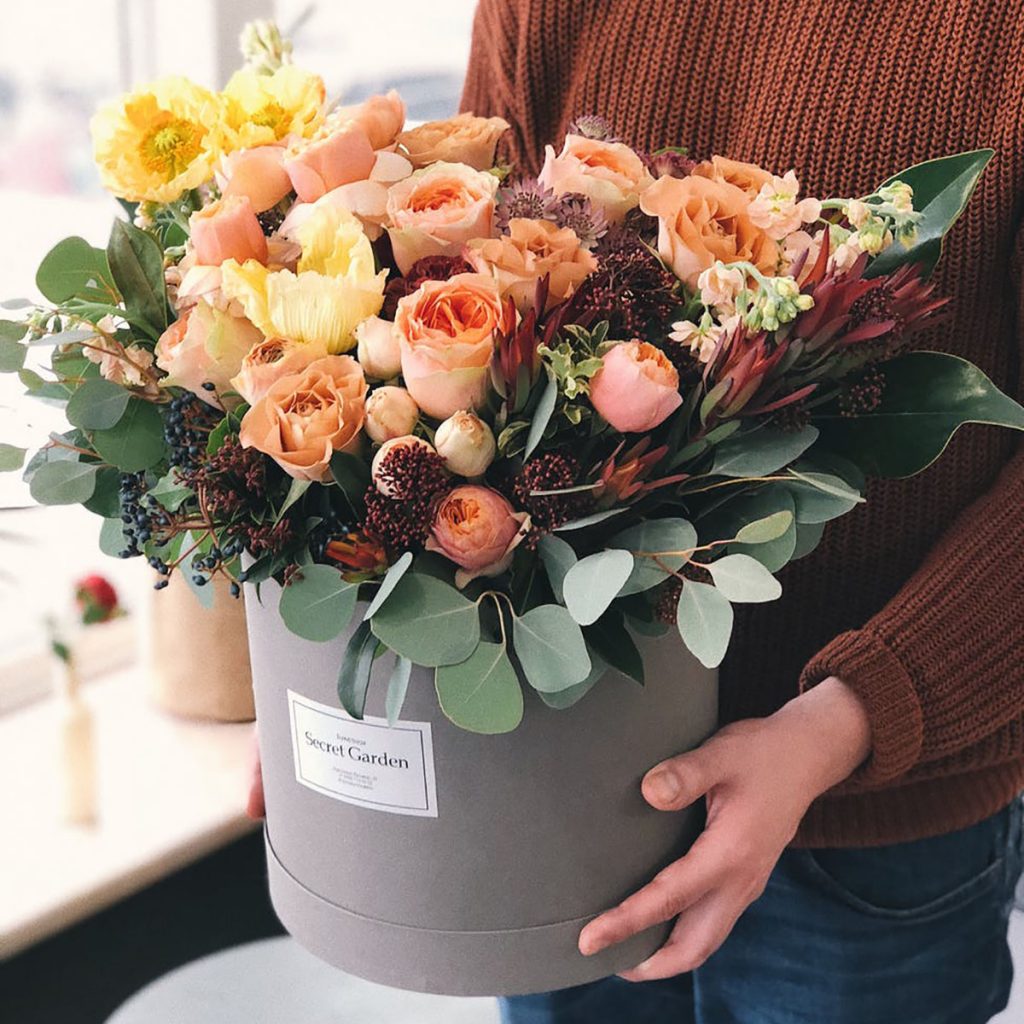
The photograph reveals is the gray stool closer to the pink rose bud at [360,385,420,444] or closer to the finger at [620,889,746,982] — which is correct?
the finger at [620,889,746,982]

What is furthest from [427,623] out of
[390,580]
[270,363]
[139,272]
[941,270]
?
[941,270]

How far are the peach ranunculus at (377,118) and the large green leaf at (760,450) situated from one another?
9.4 inches

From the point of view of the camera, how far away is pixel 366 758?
641mm

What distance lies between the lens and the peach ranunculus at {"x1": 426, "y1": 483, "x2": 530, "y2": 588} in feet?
1.80

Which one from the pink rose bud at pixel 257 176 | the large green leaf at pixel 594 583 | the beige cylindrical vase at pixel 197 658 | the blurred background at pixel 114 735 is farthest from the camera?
the beige cylindrical vase at pixel 197 658

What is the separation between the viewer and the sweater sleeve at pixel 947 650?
0.78 meters

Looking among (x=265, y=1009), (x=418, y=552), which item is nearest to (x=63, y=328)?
(x=418, y=552)

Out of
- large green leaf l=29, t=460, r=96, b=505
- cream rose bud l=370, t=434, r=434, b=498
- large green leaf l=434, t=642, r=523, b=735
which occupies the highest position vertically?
cream rose bud l=370, t=434, r=434, b=498

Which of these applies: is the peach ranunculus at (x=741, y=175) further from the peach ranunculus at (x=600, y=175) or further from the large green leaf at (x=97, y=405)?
the large green leaf at (x=97, y=405)

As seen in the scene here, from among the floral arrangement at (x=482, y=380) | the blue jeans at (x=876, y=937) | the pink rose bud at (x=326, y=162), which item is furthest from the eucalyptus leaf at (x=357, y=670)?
the blue jeans at (x=876, y=937)

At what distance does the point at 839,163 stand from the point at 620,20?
7.8 inches

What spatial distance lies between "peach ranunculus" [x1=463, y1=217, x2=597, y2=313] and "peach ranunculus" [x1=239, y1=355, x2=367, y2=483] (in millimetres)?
78

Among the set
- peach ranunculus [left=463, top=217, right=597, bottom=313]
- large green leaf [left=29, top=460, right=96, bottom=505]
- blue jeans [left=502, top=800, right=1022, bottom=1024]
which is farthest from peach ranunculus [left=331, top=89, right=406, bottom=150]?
blue jeans [left=502, top=800, right=1022, bottom=1024]

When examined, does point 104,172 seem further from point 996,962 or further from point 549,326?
point 996,962
